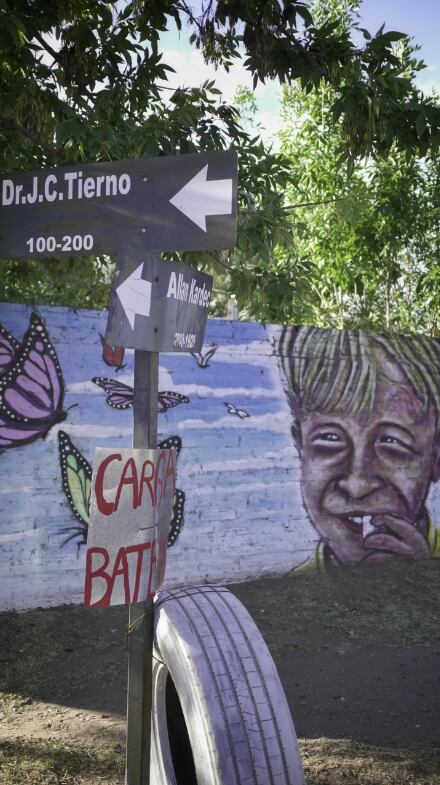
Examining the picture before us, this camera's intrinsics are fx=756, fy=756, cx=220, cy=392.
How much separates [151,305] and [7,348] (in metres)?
2.98

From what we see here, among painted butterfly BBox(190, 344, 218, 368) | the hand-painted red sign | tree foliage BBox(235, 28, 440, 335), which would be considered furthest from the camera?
tree foliage BBox(235, 28, 440, 335)

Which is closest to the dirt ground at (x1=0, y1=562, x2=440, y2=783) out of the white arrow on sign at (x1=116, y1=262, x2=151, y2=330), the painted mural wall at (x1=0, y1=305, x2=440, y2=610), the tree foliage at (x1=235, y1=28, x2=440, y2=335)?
the painted mural wall at (x1=0, y1=305, x2=440, y2=610)

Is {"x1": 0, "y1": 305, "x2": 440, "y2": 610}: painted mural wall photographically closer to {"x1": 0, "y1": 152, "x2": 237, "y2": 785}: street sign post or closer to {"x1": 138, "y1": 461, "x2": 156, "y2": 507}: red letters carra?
{"x1": 0, "y1": 152, "x2": 237, "y2": 785}: street sign post

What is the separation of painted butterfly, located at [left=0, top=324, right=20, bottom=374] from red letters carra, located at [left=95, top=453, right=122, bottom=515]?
9.86ft

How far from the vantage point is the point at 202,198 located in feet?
8.20

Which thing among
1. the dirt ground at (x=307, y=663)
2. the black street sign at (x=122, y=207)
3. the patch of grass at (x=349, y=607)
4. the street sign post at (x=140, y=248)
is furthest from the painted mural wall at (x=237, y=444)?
the street sign post at (x=140, y=248)

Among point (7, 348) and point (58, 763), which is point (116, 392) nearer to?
point (7, 348)

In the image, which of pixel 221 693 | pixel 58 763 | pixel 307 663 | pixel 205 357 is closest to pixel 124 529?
pixel 221 693

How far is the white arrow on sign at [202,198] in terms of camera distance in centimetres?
248

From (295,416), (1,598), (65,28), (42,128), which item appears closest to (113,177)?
(42,128)

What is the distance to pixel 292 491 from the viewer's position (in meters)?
6.34

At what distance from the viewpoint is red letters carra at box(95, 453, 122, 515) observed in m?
2.35

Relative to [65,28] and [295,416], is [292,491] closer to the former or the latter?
[295,416]

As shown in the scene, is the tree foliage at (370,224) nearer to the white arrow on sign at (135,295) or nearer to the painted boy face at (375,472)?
the painted boy face at (375,472)
